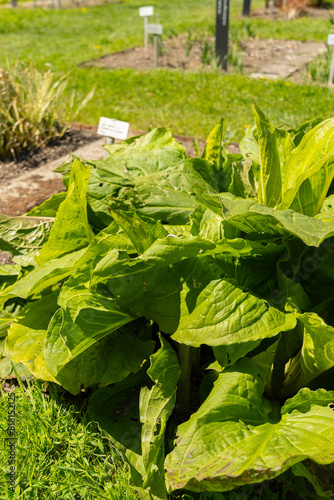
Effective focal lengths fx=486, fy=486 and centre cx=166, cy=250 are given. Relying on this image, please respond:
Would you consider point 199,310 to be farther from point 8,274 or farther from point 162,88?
point 162,88

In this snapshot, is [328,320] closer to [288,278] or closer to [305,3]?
[288,278]

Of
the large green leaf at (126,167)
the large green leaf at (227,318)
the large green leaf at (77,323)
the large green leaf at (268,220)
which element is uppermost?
the large green leaf at (268,220)

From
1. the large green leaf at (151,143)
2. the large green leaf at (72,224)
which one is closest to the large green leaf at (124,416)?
the large green leaf at (72,224)

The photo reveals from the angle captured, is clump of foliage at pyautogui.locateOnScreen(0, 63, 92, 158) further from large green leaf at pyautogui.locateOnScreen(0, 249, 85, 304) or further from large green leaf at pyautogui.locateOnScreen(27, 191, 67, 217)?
large green leaf at pyautogui.locateOnScreen(0, 249, 85, 304)

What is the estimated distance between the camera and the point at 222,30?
7.07 meters

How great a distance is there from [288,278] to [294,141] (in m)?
0.87

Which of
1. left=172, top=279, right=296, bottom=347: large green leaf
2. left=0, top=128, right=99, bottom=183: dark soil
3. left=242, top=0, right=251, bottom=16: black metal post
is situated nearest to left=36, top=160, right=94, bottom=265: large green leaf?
left=172, top=279, right=296, bottom=347: large green leaf

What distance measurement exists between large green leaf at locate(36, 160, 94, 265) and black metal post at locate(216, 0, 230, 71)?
5804 mm

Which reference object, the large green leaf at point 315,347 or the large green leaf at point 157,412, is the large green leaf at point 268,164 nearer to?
the large green leaf at point 315,347

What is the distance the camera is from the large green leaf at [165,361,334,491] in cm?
129

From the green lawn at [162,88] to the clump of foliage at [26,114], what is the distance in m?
0.42

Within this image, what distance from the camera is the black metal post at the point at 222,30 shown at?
22.8ft

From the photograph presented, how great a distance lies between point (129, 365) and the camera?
1.79 m

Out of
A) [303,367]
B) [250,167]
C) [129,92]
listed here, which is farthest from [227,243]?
[129,92]
